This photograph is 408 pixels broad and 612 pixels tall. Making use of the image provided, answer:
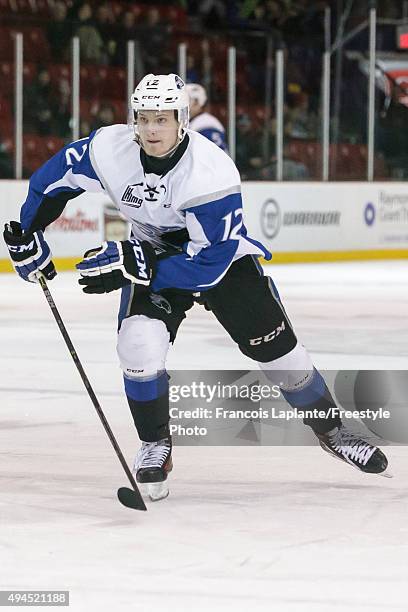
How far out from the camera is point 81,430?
4500 millimetres

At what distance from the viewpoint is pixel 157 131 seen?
351 cm

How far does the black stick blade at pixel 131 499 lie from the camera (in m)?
3.38

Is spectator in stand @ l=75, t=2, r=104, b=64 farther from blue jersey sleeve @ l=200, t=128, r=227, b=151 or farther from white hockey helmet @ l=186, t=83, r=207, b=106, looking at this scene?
white hockey helmet @ l=186, t=83, r=207, b=106

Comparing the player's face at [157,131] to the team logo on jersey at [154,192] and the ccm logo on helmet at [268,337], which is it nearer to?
the team logo on jersey at [154,192]

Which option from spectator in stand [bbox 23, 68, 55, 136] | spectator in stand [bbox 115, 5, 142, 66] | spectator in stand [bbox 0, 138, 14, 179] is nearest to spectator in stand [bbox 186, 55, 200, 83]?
spectator in stand [bbox 115, 5, 142, 66]

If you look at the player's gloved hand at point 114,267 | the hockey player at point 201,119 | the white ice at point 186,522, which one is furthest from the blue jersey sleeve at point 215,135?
the player's gloved hand at point 114,267

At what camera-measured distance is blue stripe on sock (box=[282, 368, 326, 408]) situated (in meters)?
3.92

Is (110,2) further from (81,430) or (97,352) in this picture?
(81,430)

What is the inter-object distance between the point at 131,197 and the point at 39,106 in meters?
8.49

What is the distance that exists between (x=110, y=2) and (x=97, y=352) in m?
9.06

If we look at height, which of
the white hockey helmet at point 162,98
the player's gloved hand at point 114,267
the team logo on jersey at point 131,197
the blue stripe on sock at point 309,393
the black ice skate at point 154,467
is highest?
the white hockey helmet at point 162,98

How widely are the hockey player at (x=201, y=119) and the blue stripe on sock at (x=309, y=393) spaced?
193 inches

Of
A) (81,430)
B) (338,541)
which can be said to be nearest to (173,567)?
(338,541)

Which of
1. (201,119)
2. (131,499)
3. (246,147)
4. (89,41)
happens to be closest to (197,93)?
(201,119)
